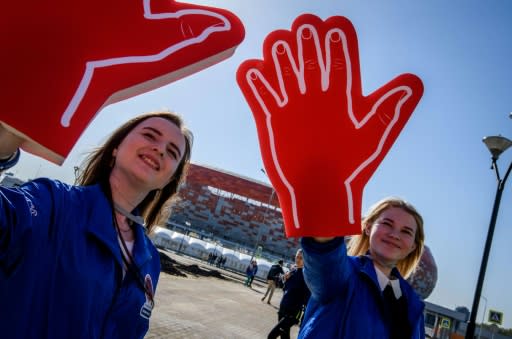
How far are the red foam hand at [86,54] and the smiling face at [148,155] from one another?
244 millimetres

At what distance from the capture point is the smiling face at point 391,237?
5.36ft

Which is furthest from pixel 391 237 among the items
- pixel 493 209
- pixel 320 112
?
→ pixel 493 209

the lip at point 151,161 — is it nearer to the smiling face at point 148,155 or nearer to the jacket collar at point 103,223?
the smiling face at point 148,155

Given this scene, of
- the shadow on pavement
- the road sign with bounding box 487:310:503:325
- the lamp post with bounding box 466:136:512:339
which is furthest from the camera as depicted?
the shadow on pavement

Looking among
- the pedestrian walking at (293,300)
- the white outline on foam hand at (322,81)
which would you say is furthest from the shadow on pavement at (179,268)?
the white outline on foam hand at (322,81)

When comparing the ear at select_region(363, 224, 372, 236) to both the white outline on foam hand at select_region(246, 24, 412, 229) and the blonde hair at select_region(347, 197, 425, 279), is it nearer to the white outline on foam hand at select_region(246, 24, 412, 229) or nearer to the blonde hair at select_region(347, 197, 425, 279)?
the blonde hair at select_region(347, 197, 425, 279)

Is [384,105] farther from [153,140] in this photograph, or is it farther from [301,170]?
[153,140]

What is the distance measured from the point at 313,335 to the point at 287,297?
353 centimetres

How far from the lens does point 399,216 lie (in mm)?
1700

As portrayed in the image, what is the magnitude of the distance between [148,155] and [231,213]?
51.8 metres

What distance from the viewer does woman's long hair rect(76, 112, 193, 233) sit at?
1544 millimetres

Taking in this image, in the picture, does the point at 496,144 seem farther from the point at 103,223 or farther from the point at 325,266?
the point at 103,223

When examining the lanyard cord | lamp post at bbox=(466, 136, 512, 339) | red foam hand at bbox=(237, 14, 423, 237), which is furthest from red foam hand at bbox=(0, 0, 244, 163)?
lamp post at bbox=(466, 136, 512, 339)

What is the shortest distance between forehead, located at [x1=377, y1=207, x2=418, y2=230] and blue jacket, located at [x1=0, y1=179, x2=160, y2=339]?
126 cm
